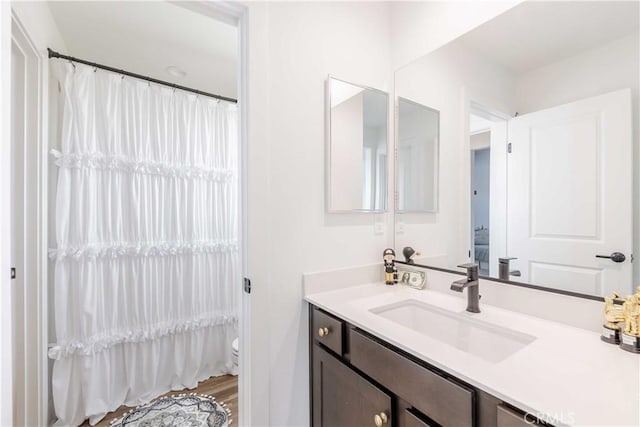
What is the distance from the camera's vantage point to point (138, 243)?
1.83 meters

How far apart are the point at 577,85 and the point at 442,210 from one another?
0.69 metres

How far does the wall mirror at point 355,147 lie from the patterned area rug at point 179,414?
1503mm

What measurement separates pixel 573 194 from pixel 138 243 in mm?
2284

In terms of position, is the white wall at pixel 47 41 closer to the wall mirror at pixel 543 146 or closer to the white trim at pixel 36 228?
the white trim at pixel 36 228

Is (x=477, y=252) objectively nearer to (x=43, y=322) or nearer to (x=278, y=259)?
(x=278, y=259)

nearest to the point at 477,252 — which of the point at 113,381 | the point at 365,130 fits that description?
the point at 365,130

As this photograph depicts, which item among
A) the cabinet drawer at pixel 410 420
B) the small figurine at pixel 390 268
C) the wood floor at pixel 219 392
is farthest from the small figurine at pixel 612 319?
the wood floor at pixel 219 392

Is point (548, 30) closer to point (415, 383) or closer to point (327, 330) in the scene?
point (415, 383)

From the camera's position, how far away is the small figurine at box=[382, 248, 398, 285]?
146cm

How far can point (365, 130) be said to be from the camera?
1.47 metres

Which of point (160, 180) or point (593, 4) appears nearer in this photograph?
point (593, 4)

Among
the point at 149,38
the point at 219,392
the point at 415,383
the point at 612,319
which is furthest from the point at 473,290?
the point at 149,38

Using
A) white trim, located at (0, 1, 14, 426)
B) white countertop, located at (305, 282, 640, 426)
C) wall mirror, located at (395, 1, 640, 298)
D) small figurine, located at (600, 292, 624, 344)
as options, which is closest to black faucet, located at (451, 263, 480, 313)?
white countertop, located at (305, 282, 640, 426)

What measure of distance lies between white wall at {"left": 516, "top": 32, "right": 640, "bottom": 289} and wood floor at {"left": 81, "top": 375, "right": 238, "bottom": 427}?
2111 millimetres
